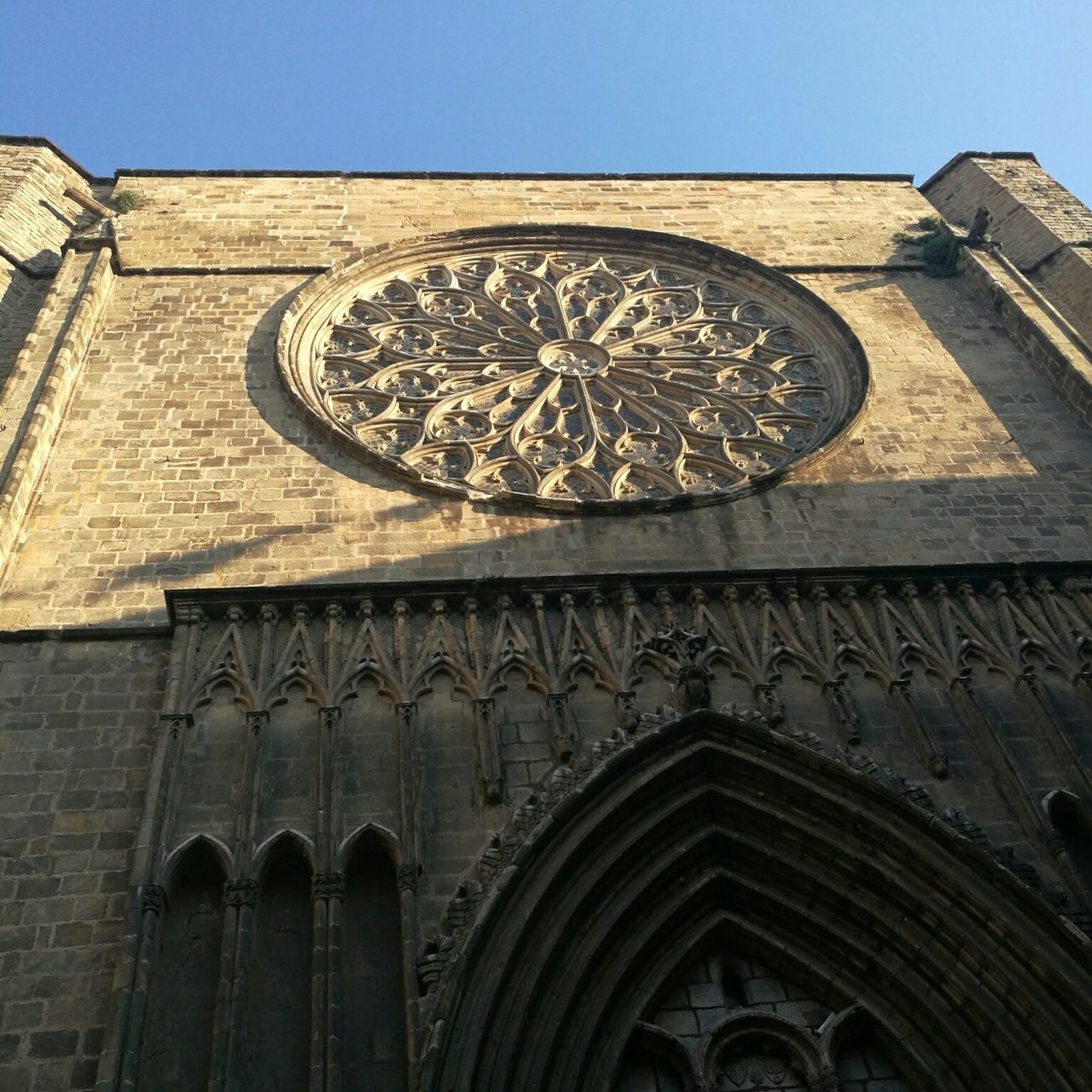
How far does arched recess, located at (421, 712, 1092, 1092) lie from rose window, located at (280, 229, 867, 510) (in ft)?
10.5

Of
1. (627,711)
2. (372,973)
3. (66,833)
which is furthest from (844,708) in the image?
(66,833)

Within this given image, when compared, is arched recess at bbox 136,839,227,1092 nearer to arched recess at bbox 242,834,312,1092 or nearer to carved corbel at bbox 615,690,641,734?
arched recess at bbox 242,834,312,1092

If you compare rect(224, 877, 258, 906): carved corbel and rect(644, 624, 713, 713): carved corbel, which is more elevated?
rect(644, 624, 713, 713): carved corbel

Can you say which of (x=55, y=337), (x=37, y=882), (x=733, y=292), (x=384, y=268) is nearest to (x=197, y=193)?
(x=384, y=268)

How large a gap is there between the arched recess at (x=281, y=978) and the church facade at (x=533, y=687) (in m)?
0.03

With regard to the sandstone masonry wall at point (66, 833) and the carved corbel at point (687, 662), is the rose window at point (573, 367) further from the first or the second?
the sandstone masonry wall at point (66, 833)

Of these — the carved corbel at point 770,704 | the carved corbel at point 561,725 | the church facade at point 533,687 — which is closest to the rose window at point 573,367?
the church facade at point 533,687

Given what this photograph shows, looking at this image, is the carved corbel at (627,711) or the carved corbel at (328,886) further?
the carved corbel at (627,711)

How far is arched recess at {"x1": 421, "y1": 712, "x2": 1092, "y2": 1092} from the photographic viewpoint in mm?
6414

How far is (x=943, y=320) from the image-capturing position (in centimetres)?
1327

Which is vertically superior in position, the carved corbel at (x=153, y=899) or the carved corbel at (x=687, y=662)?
the carved corbel at (x=687, y=662)

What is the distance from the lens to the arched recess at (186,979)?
6.09 m

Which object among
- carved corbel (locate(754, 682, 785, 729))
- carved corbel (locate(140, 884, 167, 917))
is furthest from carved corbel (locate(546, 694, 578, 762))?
carved corbel (locate(140, 884, 167, 917))

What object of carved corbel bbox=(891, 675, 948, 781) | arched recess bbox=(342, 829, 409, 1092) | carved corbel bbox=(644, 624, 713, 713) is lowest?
arched recess bbox=(342, 829, 409, 1092)
